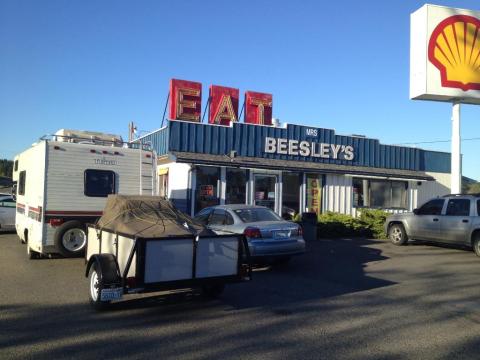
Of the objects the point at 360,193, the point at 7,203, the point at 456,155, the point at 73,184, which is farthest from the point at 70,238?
the point at 456,155

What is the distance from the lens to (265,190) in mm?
19344

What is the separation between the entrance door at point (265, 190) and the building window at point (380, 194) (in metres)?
4.24

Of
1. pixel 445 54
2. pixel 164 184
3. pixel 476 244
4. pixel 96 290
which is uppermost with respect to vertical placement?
pixel 445 54

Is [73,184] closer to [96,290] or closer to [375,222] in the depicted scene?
[96,290]

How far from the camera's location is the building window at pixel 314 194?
2030cm

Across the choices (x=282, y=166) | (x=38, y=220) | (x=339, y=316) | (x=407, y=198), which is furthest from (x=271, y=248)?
(x=407, y=198)

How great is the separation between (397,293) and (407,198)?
1521 centimetres

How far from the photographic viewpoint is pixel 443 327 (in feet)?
21.4

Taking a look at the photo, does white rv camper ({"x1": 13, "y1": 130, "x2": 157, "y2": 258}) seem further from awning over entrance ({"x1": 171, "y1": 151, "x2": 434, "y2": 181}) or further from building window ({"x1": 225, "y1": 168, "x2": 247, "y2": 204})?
building window ({"x1": 225, "y1": 168, "x2": 247, "y2": 204})

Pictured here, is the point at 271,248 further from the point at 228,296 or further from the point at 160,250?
the point at 160,250

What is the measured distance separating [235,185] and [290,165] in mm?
2436

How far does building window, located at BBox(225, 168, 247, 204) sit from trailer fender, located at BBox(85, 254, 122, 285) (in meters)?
11.5

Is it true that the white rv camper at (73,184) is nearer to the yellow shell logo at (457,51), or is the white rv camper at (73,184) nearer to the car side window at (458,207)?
the car side window at (458,207)

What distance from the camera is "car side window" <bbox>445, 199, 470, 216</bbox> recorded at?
1416 centimetres
